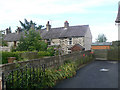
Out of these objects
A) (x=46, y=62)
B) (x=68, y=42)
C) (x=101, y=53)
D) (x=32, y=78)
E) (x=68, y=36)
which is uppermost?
(x=68, y=36)

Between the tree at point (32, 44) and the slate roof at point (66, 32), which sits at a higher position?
the slate roof at point (66, 32)

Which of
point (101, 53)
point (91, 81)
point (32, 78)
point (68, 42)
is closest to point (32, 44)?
point (68, 42)

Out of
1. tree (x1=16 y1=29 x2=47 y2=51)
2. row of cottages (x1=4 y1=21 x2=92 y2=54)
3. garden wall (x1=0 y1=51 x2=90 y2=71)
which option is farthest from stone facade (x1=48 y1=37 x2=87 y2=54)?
garden wall (x1=0 y1=51 x2=90 y2=71)

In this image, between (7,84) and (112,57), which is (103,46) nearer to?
(112,57)

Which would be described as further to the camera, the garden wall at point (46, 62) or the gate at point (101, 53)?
the gate at point (101, 53)

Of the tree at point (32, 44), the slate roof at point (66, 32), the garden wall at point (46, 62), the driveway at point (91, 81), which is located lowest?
the driveway at point (91, 81)

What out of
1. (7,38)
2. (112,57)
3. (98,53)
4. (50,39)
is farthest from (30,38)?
(7,38)

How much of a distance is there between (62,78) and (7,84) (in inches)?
157

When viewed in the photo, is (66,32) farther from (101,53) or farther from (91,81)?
(91,81)

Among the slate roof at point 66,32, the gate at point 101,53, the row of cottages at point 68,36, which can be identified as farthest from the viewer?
the slate roof at point 66,32

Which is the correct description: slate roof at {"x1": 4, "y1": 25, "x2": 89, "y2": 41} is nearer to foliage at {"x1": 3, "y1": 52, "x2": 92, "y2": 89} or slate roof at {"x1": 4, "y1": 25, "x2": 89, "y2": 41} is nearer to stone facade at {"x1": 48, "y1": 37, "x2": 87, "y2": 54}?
stone facade at {"x1": 48, "y1": 37, "x2": 87, "y2": 54}

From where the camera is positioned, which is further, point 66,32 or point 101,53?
point 66,32

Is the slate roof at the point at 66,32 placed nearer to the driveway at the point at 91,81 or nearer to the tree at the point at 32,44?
the tree at the point at 32,44

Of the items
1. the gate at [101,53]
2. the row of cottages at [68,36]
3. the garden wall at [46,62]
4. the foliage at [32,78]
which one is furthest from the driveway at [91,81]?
the row of cottages at [68,36]
